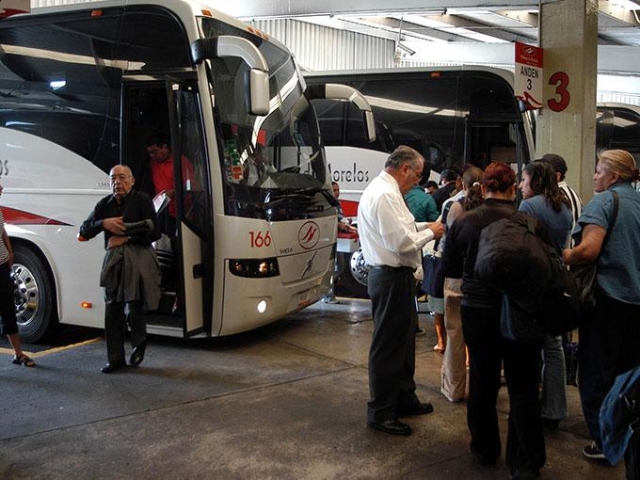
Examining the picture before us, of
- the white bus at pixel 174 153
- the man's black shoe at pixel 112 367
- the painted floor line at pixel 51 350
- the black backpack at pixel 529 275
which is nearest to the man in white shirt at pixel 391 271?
the black backpack at pixel 529 275

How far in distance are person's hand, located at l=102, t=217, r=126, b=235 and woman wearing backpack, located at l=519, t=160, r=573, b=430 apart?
3.24m

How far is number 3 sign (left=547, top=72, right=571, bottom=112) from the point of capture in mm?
9570

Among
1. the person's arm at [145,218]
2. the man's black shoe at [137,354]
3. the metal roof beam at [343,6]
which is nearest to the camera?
the person's arm at [145,218]

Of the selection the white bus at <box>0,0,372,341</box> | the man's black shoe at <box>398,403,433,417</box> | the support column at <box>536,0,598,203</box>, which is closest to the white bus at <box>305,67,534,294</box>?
the support column at <box>536,0,598,203</box>

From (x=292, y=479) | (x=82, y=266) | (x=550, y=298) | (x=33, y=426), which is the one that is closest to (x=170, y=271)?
(x=82, y=266)

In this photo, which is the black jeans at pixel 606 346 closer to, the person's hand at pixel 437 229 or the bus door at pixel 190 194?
the person's hand at pixel 437 229

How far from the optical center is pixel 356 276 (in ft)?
32.7

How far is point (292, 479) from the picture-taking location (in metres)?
4.12

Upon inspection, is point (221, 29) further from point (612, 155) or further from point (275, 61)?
point (612, 155)

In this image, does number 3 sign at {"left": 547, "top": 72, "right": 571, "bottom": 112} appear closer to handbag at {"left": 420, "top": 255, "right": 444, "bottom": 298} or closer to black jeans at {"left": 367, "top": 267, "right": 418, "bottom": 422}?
handbag at {"left": 420, "top": 255, "right": 444, "bottom": 298}

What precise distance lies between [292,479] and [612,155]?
2.82m

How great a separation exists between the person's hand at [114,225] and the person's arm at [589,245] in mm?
3609

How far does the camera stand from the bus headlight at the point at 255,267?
637 cm

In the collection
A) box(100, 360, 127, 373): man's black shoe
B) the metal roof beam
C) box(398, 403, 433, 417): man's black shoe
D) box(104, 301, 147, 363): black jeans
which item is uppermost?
the metal roof beam
